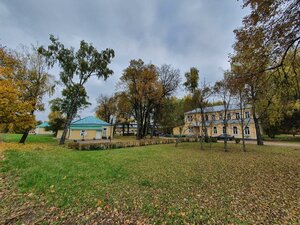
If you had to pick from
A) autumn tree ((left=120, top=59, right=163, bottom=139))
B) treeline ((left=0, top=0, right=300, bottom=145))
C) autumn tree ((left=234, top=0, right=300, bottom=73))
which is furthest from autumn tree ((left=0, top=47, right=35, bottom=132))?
autumn tree ((left=234, top=0, right=300, bottom=73))

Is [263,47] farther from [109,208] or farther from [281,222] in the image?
[109,208]

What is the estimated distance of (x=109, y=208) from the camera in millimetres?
3672

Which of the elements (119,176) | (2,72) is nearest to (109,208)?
(119,176)

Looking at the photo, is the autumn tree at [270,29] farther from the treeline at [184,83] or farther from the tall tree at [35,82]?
the tall tree at [35,82]

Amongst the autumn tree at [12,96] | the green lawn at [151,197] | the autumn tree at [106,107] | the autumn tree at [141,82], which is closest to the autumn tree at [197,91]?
the autumn tree at [141,82]

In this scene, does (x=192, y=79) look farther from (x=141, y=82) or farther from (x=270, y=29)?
(x=270, y=29)

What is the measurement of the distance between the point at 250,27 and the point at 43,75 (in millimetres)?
21893

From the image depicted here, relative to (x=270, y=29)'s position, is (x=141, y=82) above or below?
above

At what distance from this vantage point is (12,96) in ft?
44.0

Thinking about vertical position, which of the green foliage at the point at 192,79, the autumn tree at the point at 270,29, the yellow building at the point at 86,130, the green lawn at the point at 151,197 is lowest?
the green lawn at the point at 151,197

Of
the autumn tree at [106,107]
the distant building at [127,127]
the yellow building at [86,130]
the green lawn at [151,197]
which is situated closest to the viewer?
the green lawn at [151,197]

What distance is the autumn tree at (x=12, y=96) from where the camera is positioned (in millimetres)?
12977

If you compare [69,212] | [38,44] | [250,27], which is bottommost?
[69,212]

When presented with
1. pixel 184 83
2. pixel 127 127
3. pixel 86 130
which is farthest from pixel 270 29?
pixel 127 127
